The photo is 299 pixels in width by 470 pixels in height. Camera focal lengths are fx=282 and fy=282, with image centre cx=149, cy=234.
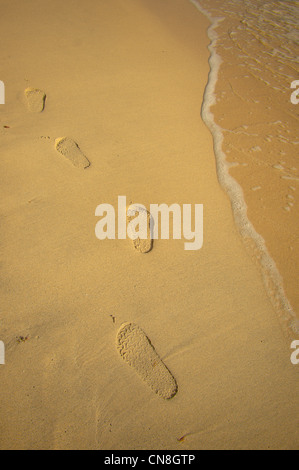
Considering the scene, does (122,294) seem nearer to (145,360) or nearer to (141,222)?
(145,360)

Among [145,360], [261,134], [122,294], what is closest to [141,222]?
[122,294]

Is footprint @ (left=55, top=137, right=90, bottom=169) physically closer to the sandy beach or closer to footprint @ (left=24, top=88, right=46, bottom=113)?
the sandy beach

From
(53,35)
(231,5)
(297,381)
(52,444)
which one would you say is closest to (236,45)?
(231,5)

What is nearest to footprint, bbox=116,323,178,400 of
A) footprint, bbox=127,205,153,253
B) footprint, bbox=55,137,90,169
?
footprint, bbox=127,205,153,253

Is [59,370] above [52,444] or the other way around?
above

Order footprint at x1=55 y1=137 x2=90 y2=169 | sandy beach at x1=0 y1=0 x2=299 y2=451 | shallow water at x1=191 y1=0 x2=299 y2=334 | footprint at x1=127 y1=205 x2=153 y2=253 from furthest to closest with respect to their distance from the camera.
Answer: footprint at x1=55 y1=137 x2=90 y2=169
shallow water at x1=191 y1=0 x2=299 y2=334
footprint at x1=127 y1=205 x2=153 y2=253
sandy beach at x1=0 y1=0 x2=299 y2=451

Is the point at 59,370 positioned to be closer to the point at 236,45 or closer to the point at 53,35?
the point at 53,35

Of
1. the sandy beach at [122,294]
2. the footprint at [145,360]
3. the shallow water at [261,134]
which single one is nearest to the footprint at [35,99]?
the sandy beach at [122,294]
